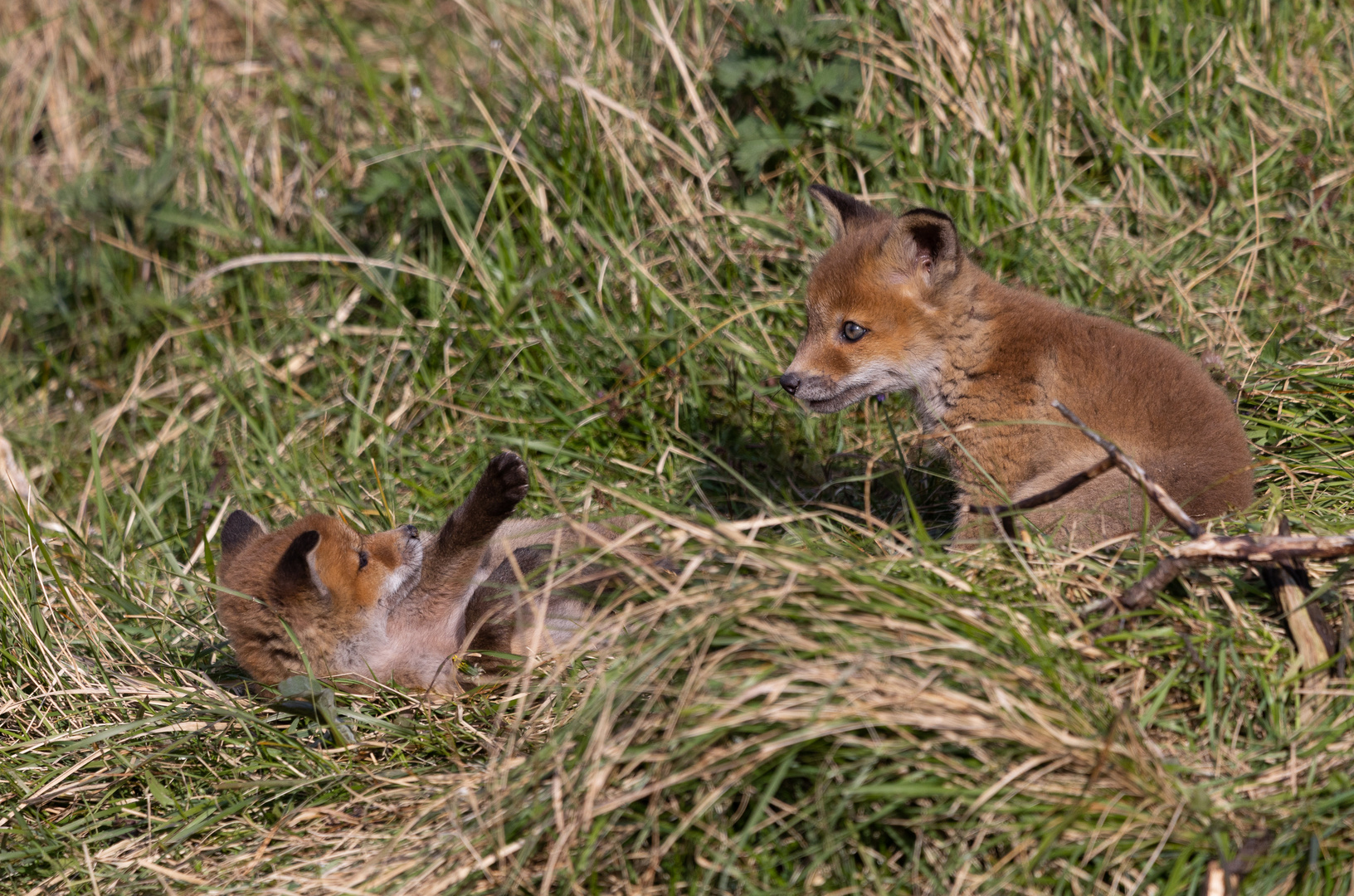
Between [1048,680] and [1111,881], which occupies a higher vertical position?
[1048,680]

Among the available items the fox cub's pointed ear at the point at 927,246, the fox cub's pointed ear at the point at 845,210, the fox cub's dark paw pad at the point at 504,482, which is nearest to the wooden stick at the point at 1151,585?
the fox cub's pointed ear at the point at 927,246

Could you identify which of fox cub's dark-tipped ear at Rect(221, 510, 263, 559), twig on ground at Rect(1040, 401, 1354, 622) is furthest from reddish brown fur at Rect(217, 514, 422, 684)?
twig on ground at Rect(1040, 401, 1354, 622)

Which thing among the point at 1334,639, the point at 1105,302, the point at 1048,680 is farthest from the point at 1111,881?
the point at 1105,302

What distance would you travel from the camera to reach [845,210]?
15.8ft

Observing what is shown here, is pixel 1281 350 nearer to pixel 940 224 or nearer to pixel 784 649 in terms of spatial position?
pixel 940 224

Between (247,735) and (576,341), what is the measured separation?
2660 mm

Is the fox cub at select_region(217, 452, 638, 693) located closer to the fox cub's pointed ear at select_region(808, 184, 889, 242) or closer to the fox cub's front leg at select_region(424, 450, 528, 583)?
the fox cub's front leg at select_region(424, 450, 528, 583)

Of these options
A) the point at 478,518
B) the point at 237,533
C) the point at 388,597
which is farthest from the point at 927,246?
the point at 237,533

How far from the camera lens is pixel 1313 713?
9.42 ft

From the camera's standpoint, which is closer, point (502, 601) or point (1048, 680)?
point (1048, 680)

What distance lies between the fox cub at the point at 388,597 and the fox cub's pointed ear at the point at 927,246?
1.58 meters

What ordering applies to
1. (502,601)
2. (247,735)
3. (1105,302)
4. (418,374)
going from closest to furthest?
1. (247,735)
2. (502,601)
3. (1105,302)
4. (418,374)

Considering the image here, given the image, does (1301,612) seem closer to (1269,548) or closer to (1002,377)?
(1269,548)

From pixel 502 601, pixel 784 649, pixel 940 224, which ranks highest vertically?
Result: pixel 940 224
